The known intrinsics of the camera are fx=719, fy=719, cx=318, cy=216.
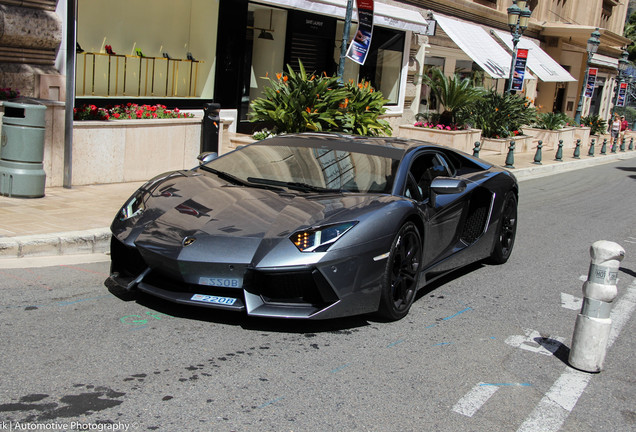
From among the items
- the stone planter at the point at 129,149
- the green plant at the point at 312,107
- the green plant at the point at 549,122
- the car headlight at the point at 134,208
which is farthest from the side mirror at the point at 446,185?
the green plant at the point at 549,122

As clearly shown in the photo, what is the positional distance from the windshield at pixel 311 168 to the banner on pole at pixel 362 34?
29.4 ft

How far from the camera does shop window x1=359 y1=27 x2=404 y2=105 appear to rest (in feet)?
72.7

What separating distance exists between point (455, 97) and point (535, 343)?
16110 mm

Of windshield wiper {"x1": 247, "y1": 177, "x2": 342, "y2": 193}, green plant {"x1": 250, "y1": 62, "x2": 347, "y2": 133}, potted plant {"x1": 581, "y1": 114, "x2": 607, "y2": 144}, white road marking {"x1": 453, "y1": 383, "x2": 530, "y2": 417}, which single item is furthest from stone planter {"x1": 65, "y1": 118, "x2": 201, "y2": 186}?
potted plant {"x1": 581, "y1": 114, "x2": 607, "y2": 144}

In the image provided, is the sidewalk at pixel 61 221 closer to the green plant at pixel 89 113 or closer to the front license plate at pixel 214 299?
the green plant at pixel 89 113

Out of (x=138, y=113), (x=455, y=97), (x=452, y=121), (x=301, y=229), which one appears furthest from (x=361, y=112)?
(x=301, y=229)

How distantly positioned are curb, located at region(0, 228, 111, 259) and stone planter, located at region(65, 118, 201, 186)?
3.20 meters

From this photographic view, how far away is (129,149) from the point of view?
11070mm

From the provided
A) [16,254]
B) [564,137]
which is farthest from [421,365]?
[564,137]

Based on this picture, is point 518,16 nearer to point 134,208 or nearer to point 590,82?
point 590,82

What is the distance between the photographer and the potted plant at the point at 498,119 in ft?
74.6

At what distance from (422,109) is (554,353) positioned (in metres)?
21.1

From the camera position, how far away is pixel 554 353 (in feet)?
17.1

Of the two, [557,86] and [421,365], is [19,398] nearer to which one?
[421,365]
